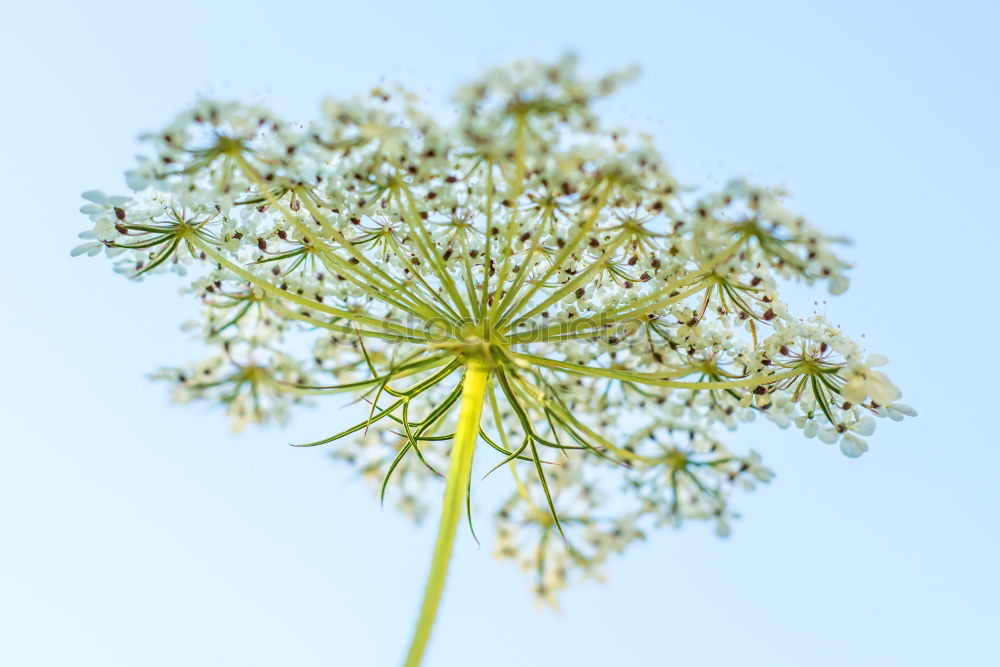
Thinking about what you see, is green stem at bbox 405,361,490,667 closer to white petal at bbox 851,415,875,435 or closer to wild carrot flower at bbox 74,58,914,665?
wild carrot flower at bbox 74,58,914,665

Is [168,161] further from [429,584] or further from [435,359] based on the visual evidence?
[429,584]

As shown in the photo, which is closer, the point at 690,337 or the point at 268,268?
the point at 690,337

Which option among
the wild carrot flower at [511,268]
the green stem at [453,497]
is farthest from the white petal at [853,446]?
the green stem at [453,497]

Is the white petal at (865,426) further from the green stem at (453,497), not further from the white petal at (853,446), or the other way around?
the green stem at (453,497)

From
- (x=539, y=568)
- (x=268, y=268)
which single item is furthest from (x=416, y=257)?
(x=539, y=568)

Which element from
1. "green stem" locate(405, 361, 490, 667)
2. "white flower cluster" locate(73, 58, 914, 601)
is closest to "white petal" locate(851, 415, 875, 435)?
"white flower cluster" locate(73, 58, 914, 601)

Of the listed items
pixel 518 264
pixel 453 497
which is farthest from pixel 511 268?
pixel 453 497

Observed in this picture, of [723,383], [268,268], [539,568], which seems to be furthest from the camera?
[539,568]
